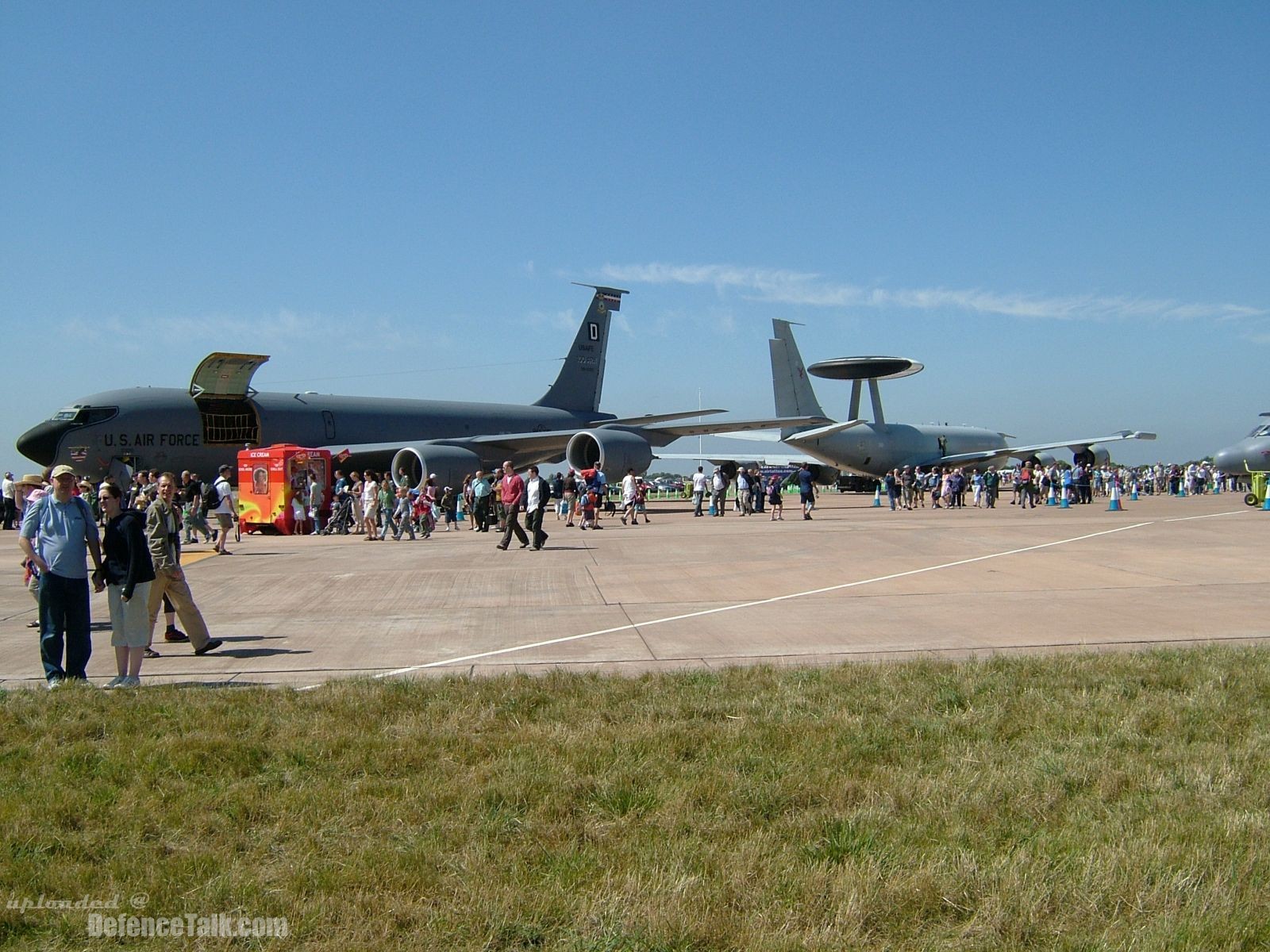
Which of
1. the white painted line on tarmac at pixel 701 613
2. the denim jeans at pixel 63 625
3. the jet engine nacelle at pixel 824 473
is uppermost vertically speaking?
the jet engine nacelle at pixel 824 473

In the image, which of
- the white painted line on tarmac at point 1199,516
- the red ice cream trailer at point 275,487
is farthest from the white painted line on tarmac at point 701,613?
the red ice cream trailer at point 275,487

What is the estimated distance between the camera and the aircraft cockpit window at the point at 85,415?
26531mm

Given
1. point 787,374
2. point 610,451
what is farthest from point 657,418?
point 787,374

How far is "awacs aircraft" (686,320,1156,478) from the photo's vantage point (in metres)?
49.5

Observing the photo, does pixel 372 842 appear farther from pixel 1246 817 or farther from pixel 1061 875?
pixel 1246 817

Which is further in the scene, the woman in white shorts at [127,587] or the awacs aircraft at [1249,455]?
the awacs aircraft at [1249,455]

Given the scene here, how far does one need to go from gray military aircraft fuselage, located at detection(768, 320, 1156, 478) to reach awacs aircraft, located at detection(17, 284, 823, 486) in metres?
13.3

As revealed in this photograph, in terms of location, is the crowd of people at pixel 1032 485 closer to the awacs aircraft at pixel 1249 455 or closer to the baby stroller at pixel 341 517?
the awacs aircraft at pixel 1249 455

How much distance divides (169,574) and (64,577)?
1.12m

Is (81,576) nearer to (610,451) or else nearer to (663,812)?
(663,812)

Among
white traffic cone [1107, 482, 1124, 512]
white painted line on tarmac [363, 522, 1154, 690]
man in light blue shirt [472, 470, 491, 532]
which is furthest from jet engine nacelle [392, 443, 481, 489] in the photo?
white traffic cone [1107, 482, 1124, 512]

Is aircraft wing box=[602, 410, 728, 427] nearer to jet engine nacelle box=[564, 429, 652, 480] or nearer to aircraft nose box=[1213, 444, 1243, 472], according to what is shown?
jet engine nacelle box=[564, 429, 652, 480]

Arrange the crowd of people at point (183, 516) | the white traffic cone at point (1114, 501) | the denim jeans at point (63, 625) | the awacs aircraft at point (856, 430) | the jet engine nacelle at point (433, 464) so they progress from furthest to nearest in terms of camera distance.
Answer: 1. the awacs aircraft at point (856, 430)
2. the white traffic cone at point (1114, 501)
3. the jet engine nacelle at point (433, 464)
4. the crowd of people at point (183, 516)
5. the denim jeans at point (63, 625)

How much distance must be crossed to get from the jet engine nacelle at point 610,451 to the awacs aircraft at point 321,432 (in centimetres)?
3
